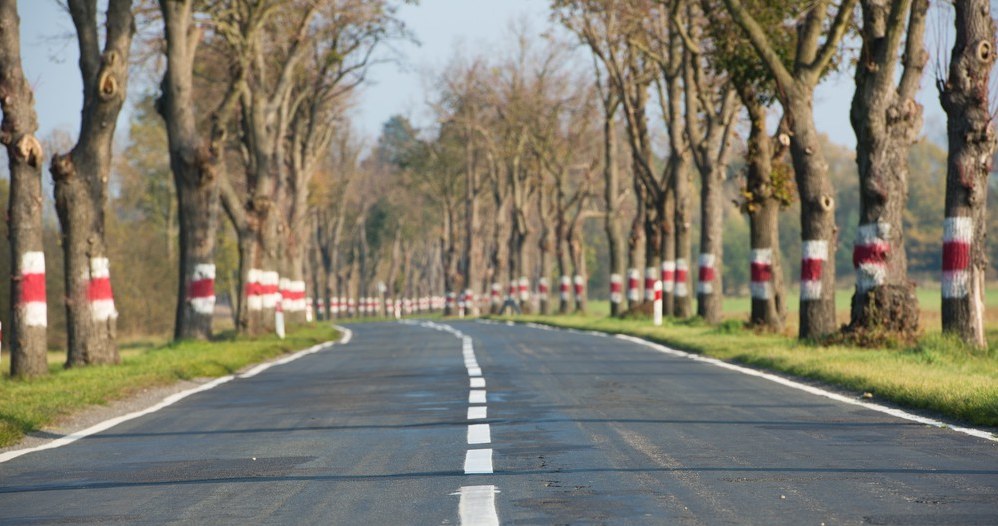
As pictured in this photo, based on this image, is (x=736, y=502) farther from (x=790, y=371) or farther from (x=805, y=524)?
(x=790, y=371)

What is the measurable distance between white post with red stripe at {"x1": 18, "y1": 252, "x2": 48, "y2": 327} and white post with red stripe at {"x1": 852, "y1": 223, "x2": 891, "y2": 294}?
36.5 ft

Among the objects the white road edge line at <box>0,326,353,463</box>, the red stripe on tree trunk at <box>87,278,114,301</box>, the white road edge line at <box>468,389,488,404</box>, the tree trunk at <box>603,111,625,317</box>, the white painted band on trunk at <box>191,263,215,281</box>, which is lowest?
the white road edge line at <box>0,326,353,463</box>

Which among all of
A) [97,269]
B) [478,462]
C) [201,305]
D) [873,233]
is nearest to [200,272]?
[201,305]

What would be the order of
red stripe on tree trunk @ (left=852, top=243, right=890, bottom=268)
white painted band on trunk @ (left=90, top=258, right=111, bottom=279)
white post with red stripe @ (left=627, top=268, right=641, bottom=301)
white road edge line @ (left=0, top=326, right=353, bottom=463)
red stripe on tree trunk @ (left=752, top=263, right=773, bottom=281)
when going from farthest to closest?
white post with red stripe @ (left=627, top=268, right=641, bottom=301) → red stripe on tree trunk @ (left=752, top=263, right=773, bottom=281) → red stripe on tree trunk @ (left=852, top=243, right=890, bottom=268) → white painted band on trunk @ (left=90, top=258, right=111, bottom=279) → white road edge line @ (left=0, top=326, right=353, bottom=463)

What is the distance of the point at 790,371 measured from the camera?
60.6 feet

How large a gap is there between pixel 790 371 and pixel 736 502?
437 inches

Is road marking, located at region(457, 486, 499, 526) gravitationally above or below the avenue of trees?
below

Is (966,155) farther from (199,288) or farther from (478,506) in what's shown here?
(199,288)

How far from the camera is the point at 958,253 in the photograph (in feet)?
64.3

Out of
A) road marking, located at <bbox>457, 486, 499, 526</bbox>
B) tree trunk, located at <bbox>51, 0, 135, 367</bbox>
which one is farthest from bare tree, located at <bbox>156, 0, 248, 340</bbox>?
road marking, located at <bbox>457, 486, 499, 526</bbox>

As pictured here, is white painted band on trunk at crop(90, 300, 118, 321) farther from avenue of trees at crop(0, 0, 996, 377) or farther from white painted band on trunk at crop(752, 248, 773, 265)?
white painted band on trunk at crop(752, 248, 773, 265)

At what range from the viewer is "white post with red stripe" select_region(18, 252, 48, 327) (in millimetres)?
19109

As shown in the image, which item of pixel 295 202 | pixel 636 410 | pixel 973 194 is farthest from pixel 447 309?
pixel 636 410

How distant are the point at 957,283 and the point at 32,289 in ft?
38.1
